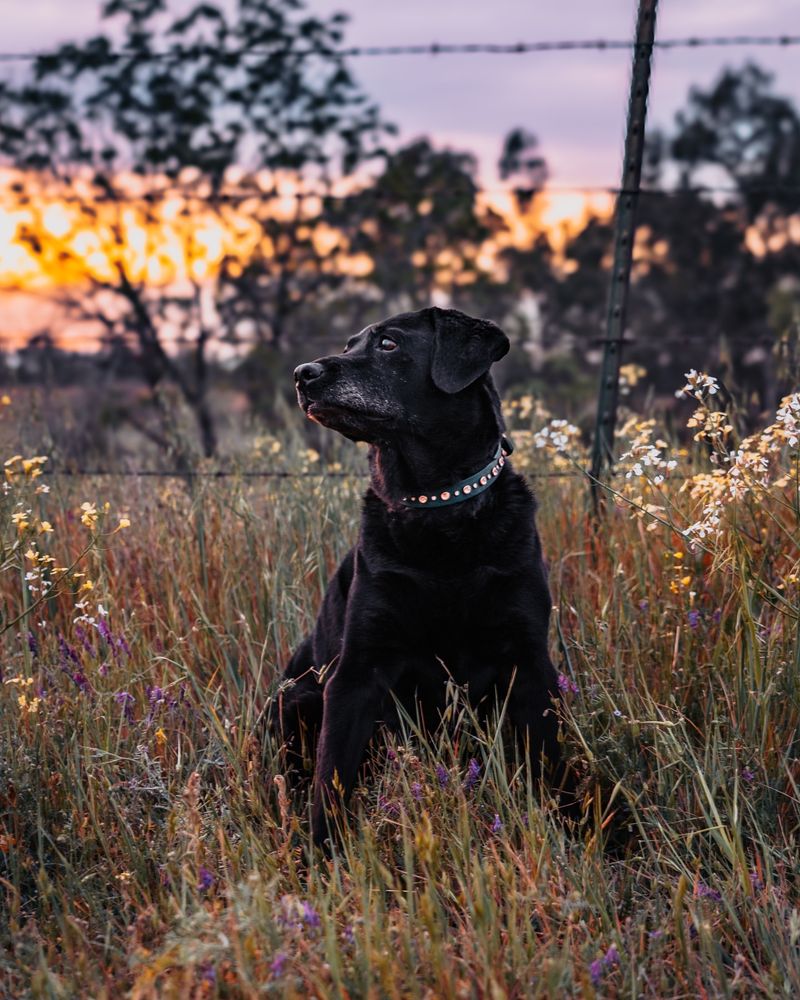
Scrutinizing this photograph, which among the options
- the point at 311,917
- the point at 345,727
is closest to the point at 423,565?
the point at 345,727

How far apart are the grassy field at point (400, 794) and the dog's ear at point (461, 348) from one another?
370mm

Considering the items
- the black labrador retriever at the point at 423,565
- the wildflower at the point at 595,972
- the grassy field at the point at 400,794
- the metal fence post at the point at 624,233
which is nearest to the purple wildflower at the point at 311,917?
the grassy field at the point at 400,794

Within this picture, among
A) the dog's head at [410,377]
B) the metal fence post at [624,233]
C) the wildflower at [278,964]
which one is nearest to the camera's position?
the wildflower at [278,964]

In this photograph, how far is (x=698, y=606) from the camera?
12.4 ft

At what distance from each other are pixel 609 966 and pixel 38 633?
7.58 feet

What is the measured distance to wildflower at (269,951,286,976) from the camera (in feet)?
6.79

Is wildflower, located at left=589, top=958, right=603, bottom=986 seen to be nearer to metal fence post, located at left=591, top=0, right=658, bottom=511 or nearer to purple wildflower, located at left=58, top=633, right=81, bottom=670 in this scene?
purple wildflower, located at left=58, top=633, right=81, bottom=670

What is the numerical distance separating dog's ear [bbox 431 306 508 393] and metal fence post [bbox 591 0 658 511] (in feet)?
5.25

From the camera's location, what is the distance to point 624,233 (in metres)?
5.18

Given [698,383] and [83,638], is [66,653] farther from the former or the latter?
[698,383]

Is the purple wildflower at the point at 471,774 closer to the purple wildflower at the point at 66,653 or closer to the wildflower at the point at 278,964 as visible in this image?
the wildflower at the point at 278,964

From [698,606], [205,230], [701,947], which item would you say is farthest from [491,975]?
[205,230]

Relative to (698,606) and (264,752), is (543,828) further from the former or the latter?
(698,606)

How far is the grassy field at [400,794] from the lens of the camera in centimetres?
228
